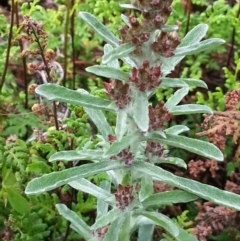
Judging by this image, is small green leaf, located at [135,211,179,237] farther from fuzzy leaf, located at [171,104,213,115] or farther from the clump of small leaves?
fuzzy leaf, located at [171,104,213,115]

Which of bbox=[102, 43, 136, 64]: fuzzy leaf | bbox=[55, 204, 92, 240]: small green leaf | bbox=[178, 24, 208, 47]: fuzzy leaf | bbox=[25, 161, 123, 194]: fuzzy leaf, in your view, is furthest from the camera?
bbox=[55, 204, 92, 240]: small green leaf

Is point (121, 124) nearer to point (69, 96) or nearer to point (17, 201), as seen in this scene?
point (69, 96)

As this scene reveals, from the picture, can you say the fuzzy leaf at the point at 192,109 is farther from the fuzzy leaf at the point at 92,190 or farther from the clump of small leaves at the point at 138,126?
the fuzzy leaf at the point at 92,190

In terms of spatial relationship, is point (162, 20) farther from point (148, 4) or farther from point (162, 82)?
point (162, 82)

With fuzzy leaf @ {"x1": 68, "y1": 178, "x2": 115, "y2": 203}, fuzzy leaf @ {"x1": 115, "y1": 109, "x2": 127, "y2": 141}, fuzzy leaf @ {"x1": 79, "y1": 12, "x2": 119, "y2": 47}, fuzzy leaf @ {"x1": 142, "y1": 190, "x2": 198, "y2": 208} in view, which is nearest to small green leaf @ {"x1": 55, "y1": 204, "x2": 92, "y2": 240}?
fuzzy leaf @ {"x1": 68, "y1": 178, "x2": 115, "y2": 203}

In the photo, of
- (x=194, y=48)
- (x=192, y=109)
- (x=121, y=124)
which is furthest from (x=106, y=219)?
(x=194, y=48)

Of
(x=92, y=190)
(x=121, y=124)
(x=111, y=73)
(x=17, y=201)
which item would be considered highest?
(x=111, y=73)

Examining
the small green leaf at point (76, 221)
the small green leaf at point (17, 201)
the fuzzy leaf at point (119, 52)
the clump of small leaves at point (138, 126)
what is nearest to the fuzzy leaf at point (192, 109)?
the clump of small leaves at point (138, 126)
